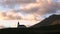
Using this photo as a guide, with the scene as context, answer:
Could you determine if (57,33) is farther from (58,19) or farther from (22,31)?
(58,19)

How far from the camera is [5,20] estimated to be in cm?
1214

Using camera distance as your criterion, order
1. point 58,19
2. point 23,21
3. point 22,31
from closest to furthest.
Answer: point 22,31 → point 58,19 → point 23,21

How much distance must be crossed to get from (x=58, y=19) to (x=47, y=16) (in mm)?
1772

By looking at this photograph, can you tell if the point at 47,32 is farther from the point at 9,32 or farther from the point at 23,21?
the point at 23,21

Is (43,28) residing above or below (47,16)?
below

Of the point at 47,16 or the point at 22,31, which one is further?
the point at 47,16

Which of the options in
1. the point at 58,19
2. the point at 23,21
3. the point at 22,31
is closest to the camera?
the point at 22,31

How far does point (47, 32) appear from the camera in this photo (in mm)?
7809

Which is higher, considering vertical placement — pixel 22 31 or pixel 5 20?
pixel 5 20

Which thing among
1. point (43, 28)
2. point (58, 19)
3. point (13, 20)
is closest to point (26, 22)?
point (13, 20)

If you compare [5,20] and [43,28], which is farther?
[5,20]

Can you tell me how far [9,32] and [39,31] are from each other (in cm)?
159

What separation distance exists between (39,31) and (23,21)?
4.33 metres

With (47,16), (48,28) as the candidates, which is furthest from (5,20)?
(48,28)
